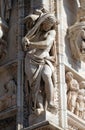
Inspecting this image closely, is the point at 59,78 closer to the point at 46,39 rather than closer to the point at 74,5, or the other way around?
the point at 46,39

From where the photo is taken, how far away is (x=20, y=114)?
1223cm

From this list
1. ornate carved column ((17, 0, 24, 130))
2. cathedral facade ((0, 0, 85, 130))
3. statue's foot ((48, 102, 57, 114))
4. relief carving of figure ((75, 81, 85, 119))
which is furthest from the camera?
relief carving of figure ((75, 81, 85, 119))

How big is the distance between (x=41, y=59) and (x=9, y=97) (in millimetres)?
878

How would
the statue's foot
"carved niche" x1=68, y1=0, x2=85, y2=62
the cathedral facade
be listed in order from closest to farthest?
1. the statue's foot
2. the cathedral facade
3. "carved niche" x1=68, y1=0, x2=85, y2=62

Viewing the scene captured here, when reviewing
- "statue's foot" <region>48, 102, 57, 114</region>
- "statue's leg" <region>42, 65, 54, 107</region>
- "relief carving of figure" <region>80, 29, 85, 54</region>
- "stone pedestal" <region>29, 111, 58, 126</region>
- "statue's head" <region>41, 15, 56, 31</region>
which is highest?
"statue's head" <region>41, 15, 56, 31</region>

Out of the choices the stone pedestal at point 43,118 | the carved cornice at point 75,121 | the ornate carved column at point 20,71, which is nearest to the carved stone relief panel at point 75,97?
the carved cornice at point 75,121

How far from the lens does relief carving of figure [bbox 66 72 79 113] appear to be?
1255cm

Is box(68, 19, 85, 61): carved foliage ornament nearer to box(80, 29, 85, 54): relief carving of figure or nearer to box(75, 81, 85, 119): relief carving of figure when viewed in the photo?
box(80, 29, 85, 54): relief carving of figure

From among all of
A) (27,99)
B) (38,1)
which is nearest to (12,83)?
(27,99)

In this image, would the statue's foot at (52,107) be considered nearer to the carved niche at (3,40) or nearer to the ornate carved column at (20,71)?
the ornate carved column at (20,71)

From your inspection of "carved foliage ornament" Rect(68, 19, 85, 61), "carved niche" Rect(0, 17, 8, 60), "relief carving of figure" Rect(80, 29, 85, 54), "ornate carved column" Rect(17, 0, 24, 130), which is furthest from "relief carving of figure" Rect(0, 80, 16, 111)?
"relief carving of figure" Rect(80, 29, 85, 54)

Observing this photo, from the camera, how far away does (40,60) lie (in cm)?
1235

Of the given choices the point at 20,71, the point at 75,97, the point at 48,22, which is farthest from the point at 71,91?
the point at 48,22

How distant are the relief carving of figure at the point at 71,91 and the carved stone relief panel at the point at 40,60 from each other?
0.42 meters
